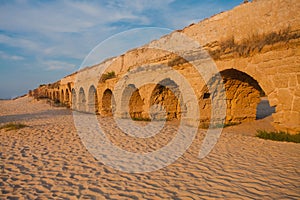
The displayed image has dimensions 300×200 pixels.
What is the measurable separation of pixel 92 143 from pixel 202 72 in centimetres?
425

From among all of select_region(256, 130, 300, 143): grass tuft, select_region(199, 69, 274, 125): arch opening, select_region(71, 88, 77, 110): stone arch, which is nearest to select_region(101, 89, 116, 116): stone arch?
select_region(71, 88, 77, 110): stone arch

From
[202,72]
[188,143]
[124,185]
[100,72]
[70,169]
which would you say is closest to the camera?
[124,185]

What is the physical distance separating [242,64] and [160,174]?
13.1 feet

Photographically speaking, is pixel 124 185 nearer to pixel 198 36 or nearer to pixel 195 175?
pixel 195 175

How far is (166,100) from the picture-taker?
10.0m

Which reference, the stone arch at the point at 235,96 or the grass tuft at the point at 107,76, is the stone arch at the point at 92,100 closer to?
the grass tuft at the point at 107,76

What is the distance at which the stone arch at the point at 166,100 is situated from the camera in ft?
31.4

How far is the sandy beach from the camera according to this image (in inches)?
127

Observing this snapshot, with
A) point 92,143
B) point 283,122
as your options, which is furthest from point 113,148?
point 283,122

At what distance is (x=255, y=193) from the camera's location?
312cm

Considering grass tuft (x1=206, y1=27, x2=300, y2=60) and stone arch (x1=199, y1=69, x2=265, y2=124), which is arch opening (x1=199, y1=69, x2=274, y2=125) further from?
grass tuft (x1=206, y1=27, x2=300, y2=60)

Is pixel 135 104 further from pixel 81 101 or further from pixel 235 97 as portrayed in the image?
pixel 81 101

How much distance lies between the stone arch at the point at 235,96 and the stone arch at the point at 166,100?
1.77m

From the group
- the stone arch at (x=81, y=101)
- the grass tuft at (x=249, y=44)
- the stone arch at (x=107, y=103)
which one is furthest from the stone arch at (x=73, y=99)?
the grass tuft at (x=249, y=44)
